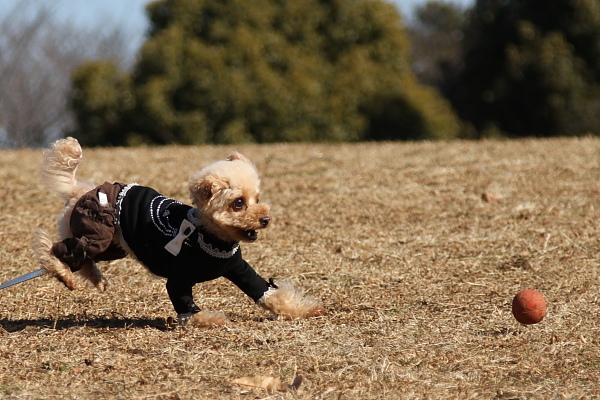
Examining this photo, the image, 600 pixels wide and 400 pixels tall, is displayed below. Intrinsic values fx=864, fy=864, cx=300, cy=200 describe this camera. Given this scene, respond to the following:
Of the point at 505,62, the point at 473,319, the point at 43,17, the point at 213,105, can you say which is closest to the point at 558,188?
the point at 473,319

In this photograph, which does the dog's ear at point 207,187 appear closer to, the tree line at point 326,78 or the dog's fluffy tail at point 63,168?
the dog's fluffy tail at point 63,168

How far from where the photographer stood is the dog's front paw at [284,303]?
4.55m

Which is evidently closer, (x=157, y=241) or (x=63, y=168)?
(x=157, y=241)

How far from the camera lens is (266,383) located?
3.44 metres

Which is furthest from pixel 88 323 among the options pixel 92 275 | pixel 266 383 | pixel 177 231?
pixel 266 383

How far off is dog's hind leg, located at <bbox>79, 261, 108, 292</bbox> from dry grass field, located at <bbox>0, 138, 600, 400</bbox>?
182mm

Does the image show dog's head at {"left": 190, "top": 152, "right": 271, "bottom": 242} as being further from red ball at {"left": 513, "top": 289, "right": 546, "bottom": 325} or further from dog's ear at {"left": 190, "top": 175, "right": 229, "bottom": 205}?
red ball at {"left": 513, "top": 289, "right": 546, "bottom": 325}

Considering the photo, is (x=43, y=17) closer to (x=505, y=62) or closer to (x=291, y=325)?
(x=505, y=62)

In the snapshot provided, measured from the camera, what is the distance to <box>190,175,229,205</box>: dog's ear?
166 inches

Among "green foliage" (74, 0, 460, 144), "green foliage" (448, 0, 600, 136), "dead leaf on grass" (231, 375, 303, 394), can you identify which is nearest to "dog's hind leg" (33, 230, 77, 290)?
"dead leaf on grass" (231, 375, 303, 394)

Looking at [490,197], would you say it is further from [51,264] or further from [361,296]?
[51,264]

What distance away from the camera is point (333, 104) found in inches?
745

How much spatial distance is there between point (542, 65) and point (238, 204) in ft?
54.0

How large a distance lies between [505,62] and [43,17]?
46.6 ft
